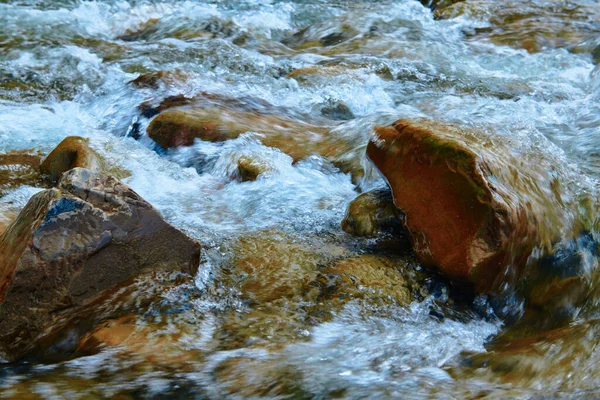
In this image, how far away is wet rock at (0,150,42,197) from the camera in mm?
5066

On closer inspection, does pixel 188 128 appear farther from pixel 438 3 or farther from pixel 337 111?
pixel 438 3

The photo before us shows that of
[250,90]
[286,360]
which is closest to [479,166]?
[286,360]

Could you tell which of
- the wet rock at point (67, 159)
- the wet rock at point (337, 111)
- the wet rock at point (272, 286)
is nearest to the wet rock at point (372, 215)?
the wet rock at point (272, 286)

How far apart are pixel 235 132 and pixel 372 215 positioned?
78.7 inches

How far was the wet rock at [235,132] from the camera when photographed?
5742 mm

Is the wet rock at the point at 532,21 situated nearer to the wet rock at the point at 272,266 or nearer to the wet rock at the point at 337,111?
the wet rock at the point at 337,111

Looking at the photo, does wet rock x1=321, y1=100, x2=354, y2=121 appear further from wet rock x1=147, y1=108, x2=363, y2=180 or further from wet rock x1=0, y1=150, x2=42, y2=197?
wet rock x1=0, y1=150, x2=42, y2=197

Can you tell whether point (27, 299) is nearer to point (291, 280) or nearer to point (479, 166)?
point (291, 280)

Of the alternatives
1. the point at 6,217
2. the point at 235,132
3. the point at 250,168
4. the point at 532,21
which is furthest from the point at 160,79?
the point at 532,21

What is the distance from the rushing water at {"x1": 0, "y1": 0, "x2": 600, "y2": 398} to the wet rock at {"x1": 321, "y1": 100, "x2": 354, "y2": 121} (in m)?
0.08

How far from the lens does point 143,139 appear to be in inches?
241

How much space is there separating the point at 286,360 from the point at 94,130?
4.06 metres

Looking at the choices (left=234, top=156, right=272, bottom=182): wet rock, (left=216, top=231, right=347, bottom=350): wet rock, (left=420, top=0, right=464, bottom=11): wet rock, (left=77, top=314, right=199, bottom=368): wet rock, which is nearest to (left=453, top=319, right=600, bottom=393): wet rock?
(left=216, top=231, right=347, bottom=350): wet rock

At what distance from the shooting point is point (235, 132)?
588 cm
